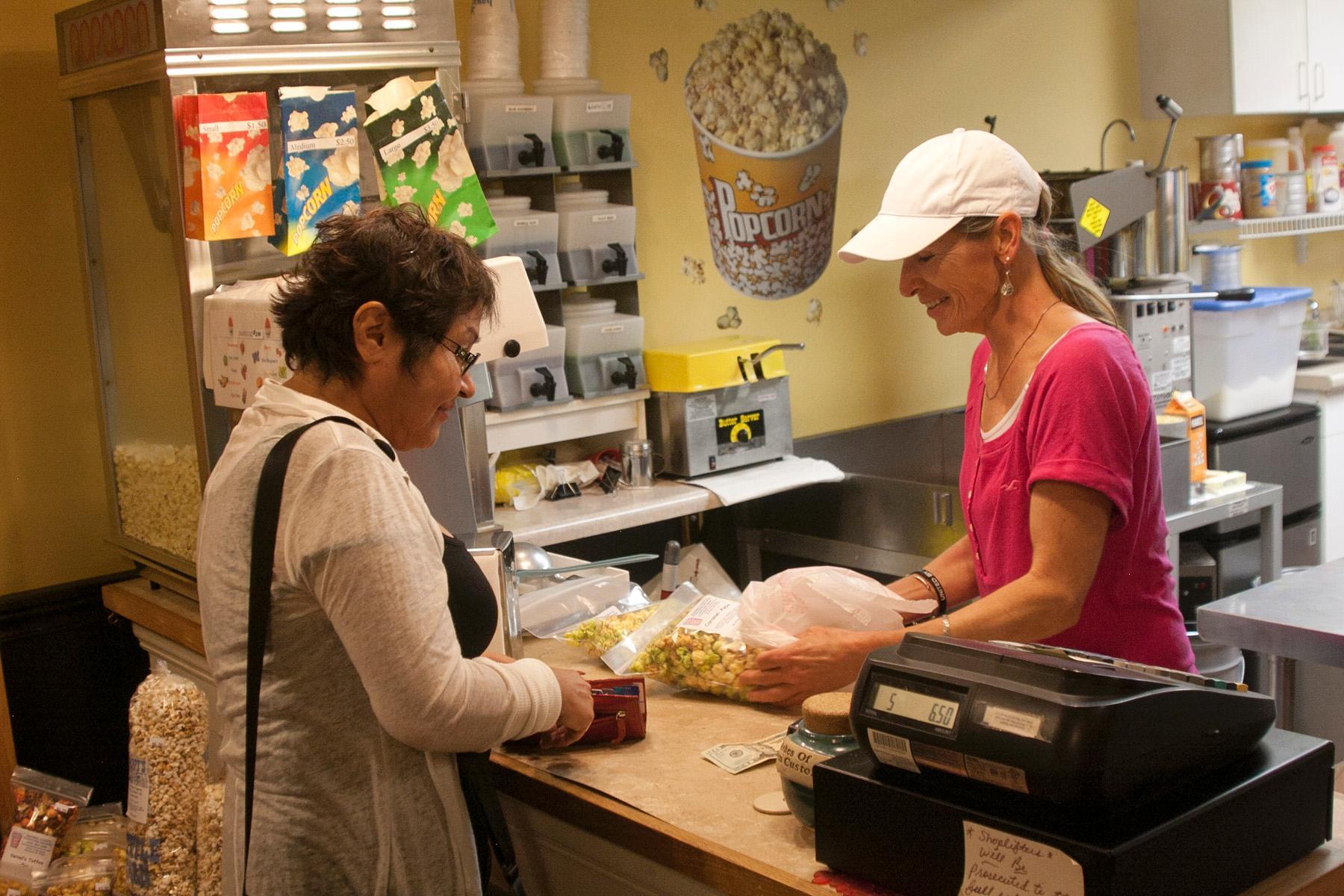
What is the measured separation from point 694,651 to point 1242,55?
3979mm

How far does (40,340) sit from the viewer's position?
9.93ft

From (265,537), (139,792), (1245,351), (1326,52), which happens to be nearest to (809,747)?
(265,537)

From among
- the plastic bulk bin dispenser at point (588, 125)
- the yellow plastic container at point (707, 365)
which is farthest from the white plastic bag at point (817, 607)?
the plastic bulk bin dispenser at point (588, 125)

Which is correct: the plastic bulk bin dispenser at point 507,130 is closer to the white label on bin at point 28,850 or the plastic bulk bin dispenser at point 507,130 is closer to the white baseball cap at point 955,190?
the white baseball cap at point 955,190

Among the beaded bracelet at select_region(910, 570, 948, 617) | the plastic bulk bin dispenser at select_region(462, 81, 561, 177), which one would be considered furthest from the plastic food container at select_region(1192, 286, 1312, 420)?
the beaded bracelet at select_region(910, 570, 948, 617)

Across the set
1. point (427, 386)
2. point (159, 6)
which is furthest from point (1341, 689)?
point (159, 6)

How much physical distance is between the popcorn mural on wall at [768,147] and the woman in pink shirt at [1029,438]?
210cm

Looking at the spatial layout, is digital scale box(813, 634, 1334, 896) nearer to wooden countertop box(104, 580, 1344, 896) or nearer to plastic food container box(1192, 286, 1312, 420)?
wooden countertop box(104, 580, 1344, 896)

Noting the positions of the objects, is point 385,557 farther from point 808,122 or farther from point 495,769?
point 808,122

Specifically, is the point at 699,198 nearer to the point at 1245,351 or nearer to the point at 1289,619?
the point at 1245,351

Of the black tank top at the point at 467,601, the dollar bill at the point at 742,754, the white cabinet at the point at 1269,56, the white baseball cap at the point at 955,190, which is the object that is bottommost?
the dollar bill at the point at 742,754

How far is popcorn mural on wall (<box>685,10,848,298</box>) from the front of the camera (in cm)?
391

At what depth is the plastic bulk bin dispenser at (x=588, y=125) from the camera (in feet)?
10.9

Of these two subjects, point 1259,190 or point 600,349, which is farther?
point 1259,190
